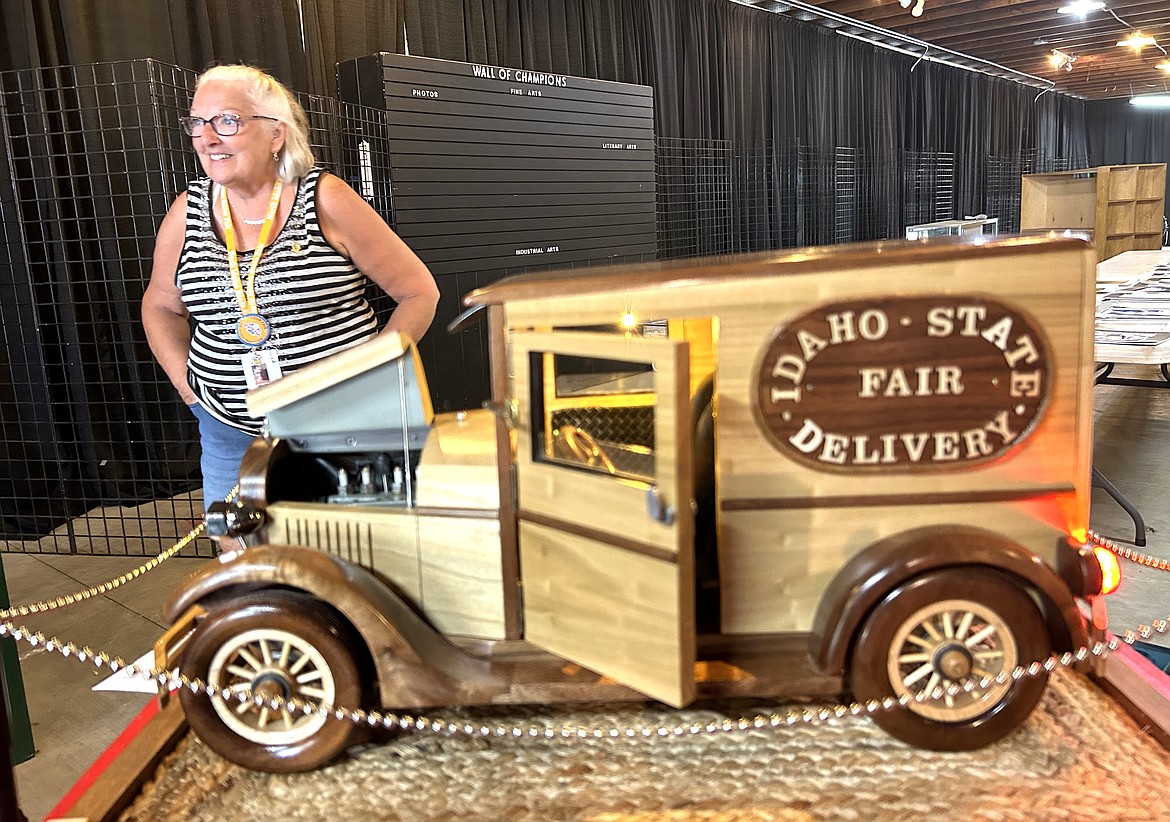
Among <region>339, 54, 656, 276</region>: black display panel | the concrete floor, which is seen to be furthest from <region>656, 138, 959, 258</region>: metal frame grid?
the concrete floor

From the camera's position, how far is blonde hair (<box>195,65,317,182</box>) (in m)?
1.71

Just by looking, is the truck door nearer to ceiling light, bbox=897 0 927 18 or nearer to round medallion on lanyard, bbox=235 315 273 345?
round medallion on lanyard, bbox=235 315 273 345

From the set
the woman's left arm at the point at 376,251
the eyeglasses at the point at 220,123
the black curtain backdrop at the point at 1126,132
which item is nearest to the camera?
the eyeglasses at the point at 220,123

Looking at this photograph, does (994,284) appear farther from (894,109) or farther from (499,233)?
(894,109)

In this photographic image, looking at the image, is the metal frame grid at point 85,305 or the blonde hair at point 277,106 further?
the metal frame grid at point 85,305

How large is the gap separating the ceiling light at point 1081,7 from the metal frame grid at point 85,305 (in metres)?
6.81

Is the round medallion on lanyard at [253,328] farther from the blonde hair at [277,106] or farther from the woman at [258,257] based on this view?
the blonde hair at [277,106]

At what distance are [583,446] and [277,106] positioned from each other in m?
1.00

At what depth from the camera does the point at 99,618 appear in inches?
127

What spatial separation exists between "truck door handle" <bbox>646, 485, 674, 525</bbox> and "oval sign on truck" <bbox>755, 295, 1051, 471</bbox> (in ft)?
0.72

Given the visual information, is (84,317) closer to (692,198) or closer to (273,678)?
(273,678)

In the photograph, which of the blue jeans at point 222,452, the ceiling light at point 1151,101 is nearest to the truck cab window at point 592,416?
the blue jeans at point 222,452

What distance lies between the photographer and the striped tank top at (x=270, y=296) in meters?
1.74

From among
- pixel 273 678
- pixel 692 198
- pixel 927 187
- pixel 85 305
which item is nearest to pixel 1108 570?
pixel 273 678
